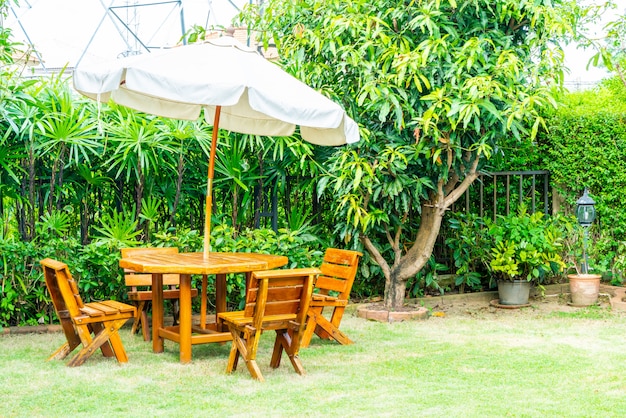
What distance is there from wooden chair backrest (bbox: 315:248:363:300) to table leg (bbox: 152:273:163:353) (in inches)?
54.5

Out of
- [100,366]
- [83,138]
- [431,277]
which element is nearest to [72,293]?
[100,366]

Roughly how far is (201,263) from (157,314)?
0.67 metres

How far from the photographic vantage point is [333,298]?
20.4 feet

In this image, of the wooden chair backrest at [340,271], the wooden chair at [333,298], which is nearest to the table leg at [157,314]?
the wooden chair at [333,298]

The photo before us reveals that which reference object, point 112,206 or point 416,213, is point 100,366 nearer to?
point 112,206

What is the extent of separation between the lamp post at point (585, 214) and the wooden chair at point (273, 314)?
452 centimetres

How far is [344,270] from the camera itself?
6.34 meters

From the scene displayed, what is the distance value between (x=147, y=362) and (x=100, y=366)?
352 millimetres

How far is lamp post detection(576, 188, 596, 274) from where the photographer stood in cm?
831

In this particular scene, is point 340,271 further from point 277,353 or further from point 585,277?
point 585,277

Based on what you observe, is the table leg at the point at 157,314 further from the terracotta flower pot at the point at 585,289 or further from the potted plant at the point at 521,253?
the terracotta flower pot at the point at 585,289

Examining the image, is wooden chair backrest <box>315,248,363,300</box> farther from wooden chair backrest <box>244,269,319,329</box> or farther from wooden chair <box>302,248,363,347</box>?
wooden chair backrest <box>244,269,319,329</box>

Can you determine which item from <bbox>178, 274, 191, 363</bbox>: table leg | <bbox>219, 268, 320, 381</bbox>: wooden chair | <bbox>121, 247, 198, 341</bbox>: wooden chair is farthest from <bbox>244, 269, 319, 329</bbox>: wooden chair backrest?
<bbox>121, 247, 198, 341</bbox>: wooden chair

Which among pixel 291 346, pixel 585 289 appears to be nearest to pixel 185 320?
pixel 291 346
